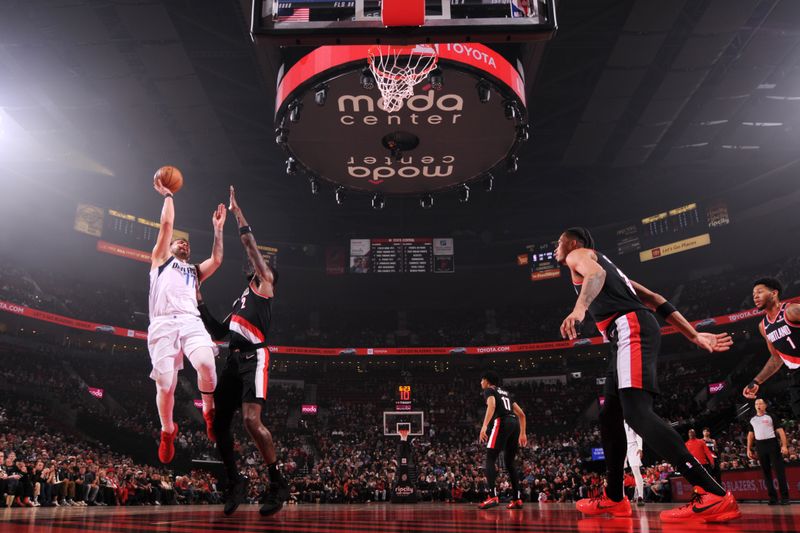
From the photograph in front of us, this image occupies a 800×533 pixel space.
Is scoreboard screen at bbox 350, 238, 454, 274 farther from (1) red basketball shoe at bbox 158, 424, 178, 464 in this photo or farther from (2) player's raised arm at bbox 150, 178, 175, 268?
(1) red basketball shoe at bbox 158, 424, 178, 464

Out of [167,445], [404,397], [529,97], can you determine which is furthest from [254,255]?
[404,397]

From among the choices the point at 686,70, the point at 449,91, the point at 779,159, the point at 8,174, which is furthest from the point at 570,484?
the point at 8,174

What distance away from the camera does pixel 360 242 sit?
939 inches

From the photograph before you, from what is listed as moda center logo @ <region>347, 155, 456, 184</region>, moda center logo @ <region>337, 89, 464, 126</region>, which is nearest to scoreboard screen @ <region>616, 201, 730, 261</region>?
moda center logo @ <region>347, 155, 456, 184</region>

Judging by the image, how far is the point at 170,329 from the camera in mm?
4047

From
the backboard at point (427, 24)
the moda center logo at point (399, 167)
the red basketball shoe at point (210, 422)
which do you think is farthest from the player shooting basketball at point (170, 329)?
the moda center logo at point (399, 167)

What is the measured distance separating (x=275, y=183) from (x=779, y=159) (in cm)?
1805

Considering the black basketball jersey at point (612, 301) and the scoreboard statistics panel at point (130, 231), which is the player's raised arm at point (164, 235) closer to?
the black basketball jersey at point (612, 301)

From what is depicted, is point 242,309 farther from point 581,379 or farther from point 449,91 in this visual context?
point 581,379

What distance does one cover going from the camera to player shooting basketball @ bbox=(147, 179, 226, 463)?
3885 millimetres

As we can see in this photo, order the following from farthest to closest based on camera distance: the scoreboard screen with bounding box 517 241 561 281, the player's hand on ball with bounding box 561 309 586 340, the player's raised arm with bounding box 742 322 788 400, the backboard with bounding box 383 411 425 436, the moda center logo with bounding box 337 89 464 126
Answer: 1. the scoreboard screen with bounding box 517 241 561 281
2. the backboard with bounding box 383 411 425 436
3. the moda center logo with bounding box 337 89 464 126
4. the player's raised arm with bounding box 742 322 788 400
5. the player's hand on ball with bounding box 561 309 586 340

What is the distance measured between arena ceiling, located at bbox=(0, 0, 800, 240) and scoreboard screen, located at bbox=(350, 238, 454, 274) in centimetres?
262

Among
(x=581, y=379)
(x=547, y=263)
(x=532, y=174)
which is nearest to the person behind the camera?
(x=532, y=174)

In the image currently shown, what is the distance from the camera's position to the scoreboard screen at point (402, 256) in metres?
23.2
